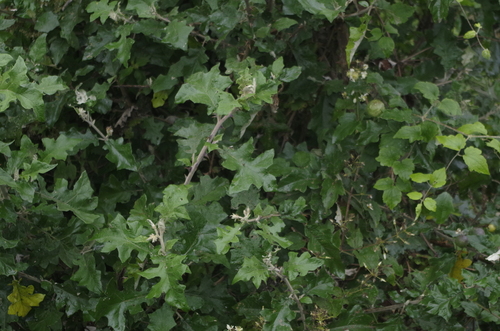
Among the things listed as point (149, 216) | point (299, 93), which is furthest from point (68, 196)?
point (299, 93)

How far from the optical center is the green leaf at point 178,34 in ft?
6.29

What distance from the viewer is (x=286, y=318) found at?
62.8 inches

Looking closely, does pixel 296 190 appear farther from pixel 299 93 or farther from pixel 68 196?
pixel 68 196

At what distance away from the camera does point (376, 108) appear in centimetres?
200

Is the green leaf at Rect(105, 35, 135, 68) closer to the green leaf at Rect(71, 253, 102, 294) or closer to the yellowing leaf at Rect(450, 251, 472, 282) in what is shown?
the green leaf at Rect(71, 253, 102, 294)

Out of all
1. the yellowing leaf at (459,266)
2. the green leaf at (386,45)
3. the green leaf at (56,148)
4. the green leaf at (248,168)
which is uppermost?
the green leaf at (386,45)

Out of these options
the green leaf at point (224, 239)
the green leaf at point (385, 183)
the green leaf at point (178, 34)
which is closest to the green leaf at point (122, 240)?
the green leaf at point (224, 239)

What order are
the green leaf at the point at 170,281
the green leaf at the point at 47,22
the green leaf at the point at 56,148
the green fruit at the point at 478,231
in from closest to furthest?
the green leaf at the point at 170,281 → the green leaf at the point at 56,148 → the green leaf at the point at 47,22 → the green fruit at the point at 478,231

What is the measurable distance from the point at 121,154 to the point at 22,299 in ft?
1.82

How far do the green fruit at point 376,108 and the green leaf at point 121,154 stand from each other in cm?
85

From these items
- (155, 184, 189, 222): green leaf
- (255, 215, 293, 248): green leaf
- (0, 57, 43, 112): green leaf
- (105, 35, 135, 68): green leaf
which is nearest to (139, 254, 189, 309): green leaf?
(155, 184, 189, 222): green leaf

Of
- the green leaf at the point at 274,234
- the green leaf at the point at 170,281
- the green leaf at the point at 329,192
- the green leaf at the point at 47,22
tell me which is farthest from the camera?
the green leaf at the point at 47,22

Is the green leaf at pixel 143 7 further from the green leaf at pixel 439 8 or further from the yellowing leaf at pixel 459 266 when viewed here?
the yellowing leaf at pixel 459 266

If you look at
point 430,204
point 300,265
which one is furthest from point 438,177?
point 300,265
